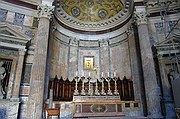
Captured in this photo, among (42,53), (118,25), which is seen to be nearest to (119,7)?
(118,25)

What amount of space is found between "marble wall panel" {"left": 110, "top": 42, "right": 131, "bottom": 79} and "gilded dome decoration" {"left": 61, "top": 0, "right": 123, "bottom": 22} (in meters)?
3.02

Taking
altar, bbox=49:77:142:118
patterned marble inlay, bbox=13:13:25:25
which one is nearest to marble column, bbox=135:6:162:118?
altar, bbox=49:77:142:118

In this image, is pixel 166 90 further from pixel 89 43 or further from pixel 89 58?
pixel 89 43

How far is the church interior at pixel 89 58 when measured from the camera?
738 cm

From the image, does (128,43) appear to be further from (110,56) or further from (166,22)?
(166,22)

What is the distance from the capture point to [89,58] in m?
12.5

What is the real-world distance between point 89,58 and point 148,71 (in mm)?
5460

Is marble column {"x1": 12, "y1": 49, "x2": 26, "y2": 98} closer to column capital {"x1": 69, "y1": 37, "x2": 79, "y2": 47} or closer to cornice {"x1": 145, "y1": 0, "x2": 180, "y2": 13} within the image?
column capital {"x1": 69, "y1": 37, "x2": 79, "y2": 47}

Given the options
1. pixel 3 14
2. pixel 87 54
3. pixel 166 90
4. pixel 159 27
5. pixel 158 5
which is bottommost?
pixel 166 90

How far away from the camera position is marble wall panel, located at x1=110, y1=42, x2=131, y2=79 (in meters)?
11.1

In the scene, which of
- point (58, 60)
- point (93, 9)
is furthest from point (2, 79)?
point (93, 9)

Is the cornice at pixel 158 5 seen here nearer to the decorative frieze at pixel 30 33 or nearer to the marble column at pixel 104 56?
the marble column at pixel 104 56

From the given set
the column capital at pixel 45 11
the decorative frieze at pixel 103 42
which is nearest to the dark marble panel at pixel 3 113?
the column capital at pixel 45 11

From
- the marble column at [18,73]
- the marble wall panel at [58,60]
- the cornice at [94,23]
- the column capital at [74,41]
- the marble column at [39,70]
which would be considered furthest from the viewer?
the column capital at [74,41]
